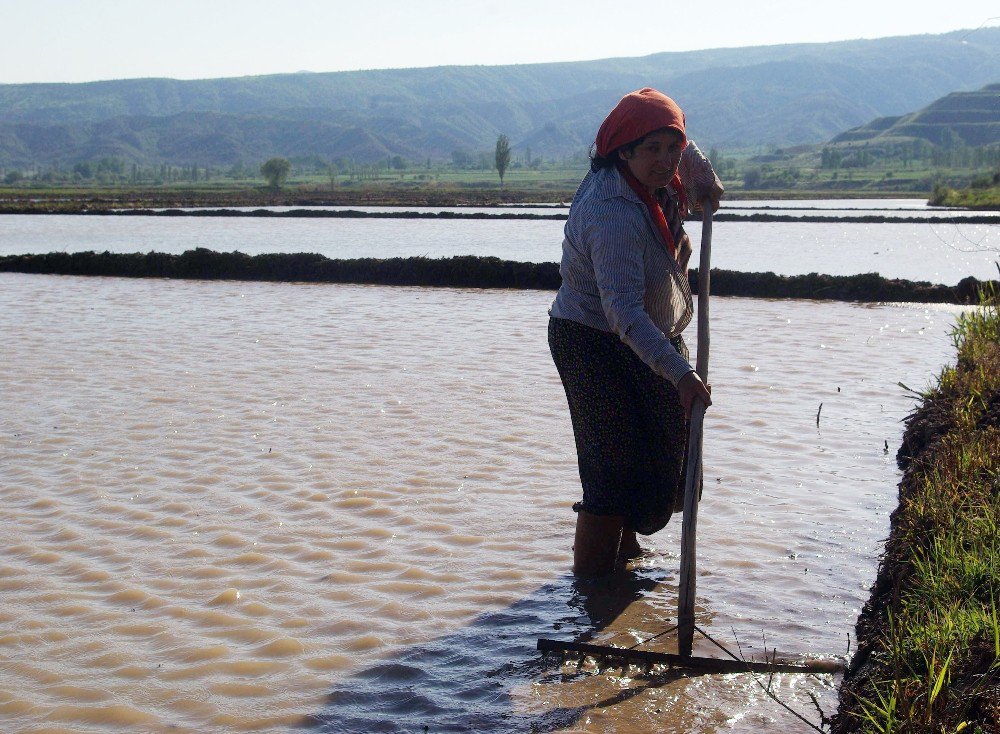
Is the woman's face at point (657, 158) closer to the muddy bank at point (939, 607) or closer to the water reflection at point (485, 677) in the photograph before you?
the muddy bank at point (939, 607)

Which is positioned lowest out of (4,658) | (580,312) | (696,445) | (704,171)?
(4,658)

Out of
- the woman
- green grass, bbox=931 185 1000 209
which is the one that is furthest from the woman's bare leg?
green grass, bbox=931 185 1000 209

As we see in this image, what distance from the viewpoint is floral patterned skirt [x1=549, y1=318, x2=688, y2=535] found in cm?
345

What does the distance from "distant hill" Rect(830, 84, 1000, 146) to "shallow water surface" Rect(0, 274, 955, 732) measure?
413 feet

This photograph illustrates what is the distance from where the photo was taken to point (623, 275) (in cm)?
316

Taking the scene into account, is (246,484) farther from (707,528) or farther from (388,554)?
(707,528)

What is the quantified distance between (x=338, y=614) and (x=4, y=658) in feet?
3.30

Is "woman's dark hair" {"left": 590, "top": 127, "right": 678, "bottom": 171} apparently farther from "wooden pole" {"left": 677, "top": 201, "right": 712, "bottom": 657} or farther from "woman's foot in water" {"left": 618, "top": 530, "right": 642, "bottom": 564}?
"woman's foot in water" {"left": 618, "top": 530, "right": 642, "bottom": 564}

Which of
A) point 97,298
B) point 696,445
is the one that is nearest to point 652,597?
point 696,445

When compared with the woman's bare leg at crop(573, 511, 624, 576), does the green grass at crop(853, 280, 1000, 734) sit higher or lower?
higher

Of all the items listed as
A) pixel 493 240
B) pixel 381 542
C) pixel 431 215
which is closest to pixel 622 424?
pixel 381 542

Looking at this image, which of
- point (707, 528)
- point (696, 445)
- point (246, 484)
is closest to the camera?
point (696, 445)

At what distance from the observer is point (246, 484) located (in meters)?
5.15

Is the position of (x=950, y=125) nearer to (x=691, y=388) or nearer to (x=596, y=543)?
(x=596, y=543)
